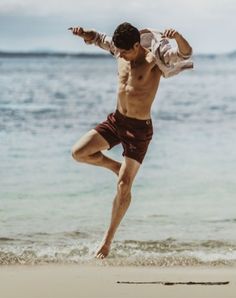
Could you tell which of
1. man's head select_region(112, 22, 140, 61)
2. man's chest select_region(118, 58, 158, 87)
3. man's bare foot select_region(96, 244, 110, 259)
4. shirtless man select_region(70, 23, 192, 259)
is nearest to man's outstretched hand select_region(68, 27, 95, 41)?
shirtless man select_region(70, 23, 192, 259)

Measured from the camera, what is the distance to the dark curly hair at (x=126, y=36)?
675cm

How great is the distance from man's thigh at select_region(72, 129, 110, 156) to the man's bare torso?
313mm

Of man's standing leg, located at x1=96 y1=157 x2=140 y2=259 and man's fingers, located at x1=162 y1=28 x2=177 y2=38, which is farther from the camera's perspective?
man's standing leg, located at x1=96 y1=157 x2=140 y2=259

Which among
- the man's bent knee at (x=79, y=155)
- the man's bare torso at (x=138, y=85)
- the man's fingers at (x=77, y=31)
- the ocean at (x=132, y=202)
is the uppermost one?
the man's fingers at (x=77, y=31)

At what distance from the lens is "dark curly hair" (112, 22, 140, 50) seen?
675cm

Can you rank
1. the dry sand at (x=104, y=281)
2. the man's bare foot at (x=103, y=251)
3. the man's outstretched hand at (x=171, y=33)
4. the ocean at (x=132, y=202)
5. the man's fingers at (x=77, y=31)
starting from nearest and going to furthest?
the dry sand at (x=104, y=281) < the man's outstretched hand at (x=171, y=33) < the man's bare foot at (x=103, y=251) < the man's fingers at (x=77, y=31) < the ocean at (x=132, y=202)

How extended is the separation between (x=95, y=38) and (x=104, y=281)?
2296 mm

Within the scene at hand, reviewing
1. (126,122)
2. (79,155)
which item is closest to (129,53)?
(126,122)

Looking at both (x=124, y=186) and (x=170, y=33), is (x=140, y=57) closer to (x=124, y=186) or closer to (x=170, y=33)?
(x=170, y=33)

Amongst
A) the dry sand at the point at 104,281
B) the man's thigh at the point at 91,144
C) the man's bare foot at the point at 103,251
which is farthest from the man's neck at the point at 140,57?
the dry sand at the point at 104,281

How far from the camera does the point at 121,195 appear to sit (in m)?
7.21

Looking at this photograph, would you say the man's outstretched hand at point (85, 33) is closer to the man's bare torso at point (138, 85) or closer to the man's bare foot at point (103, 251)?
the man's bare torso at point (138, 85)

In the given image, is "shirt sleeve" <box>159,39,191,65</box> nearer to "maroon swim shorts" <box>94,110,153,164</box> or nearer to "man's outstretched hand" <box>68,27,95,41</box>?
"maroon swim shorts" <box>94,110,153,164</box>

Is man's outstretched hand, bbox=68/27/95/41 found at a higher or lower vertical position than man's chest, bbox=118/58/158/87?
higher
